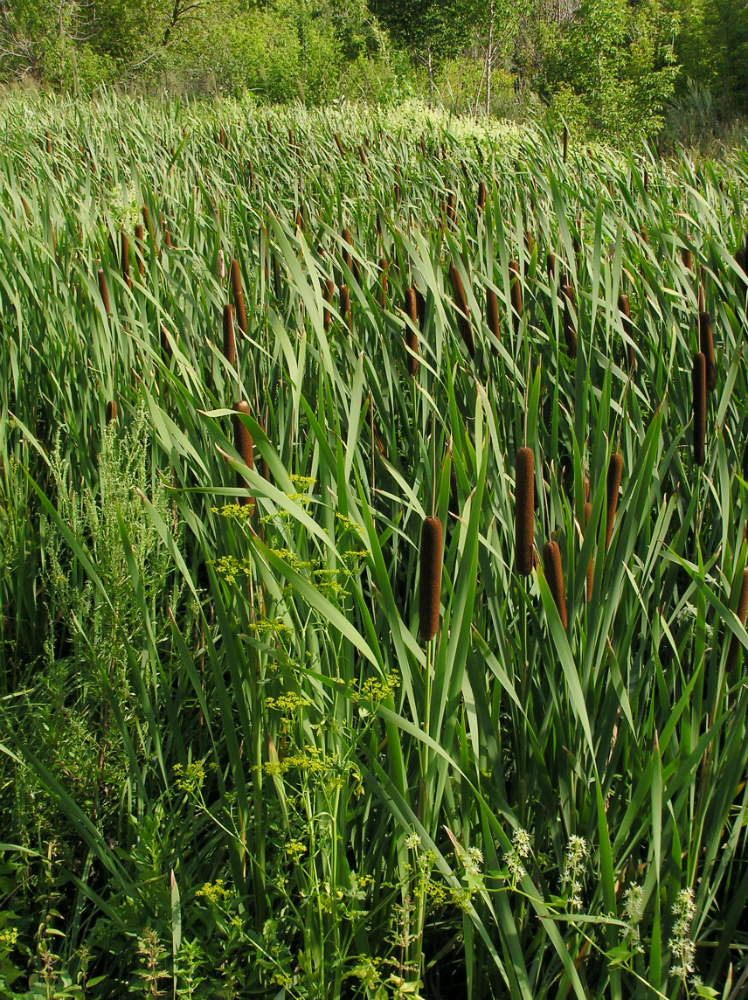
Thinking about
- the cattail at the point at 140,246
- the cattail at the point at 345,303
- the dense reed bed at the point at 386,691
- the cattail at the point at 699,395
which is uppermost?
the cattail at the point at 140,246

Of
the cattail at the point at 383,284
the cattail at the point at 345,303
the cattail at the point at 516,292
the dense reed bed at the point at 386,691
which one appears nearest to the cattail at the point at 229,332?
the dense reed bed at the point at 386,691

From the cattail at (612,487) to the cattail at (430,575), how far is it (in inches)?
11.8

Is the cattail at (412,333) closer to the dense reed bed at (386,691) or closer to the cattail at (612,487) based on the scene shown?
the dense reed bed at (386,691)

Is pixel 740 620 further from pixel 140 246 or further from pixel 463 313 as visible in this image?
pixel 140 246

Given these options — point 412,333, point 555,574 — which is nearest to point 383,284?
point 412,333

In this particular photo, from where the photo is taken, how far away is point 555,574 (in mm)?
856

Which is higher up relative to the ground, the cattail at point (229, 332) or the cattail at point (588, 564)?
the cattail at point (229, 332)

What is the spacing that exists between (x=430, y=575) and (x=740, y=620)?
383mm

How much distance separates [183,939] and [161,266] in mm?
1547

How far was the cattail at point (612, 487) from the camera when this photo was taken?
0.95 metres

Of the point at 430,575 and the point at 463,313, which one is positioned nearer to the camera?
the point at 430,575

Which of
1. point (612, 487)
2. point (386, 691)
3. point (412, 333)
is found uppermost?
point (412, 333)

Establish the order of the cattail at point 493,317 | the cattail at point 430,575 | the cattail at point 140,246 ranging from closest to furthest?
1. the cattail at point 430,575
2. the cattail at point 493,317
3. the cattail at point 140,246

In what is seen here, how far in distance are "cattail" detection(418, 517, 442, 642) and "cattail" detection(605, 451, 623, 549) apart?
30 centimetres
